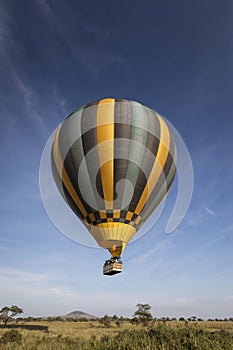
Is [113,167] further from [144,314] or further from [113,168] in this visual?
[144,314]

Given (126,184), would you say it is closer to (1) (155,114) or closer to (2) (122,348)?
(1) (155,114)

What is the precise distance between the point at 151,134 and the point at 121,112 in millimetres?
2899

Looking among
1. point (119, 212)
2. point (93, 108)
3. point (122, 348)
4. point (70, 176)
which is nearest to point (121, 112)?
point (93, 108)

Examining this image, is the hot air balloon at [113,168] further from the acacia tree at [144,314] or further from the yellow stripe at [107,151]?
the acacia tree at [144,314]

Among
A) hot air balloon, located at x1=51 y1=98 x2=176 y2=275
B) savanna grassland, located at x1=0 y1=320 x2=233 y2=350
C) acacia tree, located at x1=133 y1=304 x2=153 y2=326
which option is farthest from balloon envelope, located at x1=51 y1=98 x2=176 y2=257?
acacia tree, located at x1=133 y1=304 x2=153 y2=326

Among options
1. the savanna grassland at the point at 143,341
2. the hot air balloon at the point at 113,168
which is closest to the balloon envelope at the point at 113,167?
the hot air balloon at the point at 113,168

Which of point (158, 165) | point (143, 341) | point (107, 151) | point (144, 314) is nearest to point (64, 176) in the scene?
point (107, 151)

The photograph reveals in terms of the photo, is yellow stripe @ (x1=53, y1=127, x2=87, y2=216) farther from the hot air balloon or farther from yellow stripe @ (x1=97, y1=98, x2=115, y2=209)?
yellow stripe @ (x1=97, y1=98, x2=115, y2=209)

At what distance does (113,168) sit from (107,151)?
1.34m

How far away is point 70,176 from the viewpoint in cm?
2216

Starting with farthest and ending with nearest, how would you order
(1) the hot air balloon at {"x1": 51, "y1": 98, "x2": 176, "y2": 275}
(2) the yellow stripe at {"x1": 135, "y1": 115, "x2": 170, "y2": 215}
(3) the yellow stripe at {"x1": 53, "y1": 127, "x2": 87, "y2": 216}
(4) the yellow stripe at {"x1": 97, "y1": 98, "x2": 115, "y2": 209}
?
(3) the yellow stripe at {"x1": 53, "y1": 127, "x2": 87, "y2": 216}
(2) the yellow stripe at {"x1": 135, "y1": 115, "x2": 170, "y2": 215}
(4) the yellow stripe at {"x1": 97, "y1": 98, "x2": 115, "y2": 209}
(1) the hot air balloon at {"x1": 51, "y1": 98, "x2": 176, "y2": 275}

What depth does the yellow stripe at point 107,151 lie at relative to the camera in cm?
2088

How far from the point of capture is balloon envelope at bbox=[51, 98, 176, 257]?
2080 cm

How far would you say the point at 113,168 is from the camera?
69.3ft
